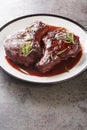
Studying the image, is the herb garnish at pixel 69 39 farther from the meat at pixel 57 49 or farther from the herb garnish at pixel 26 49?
the herb garnish at pixel 26 49

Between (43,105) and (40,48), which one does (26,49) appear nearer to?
(40,48)

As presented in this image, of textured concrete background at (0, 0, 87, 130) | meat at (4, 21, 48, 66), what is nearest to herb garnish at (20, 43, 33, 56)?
meat at (4, 21, 48, 66)

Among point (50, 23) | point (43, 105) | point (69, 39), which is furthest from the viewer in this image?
point (50, 23)

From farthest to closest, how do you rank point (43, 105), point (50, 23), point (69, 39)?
1. point (50, 23)
2. point (69, 39)
3. point (43, 105)

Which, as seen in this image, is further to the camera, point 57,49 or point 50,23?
point 50,23

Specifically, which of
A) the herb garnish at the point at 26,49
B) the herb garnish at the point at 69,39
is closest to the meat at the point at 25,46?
the herb garnish at the point at 26,49

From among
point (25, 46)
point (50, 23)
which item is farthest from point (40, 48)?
point (50, 23)

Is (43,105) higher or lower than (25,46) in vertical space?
lower
